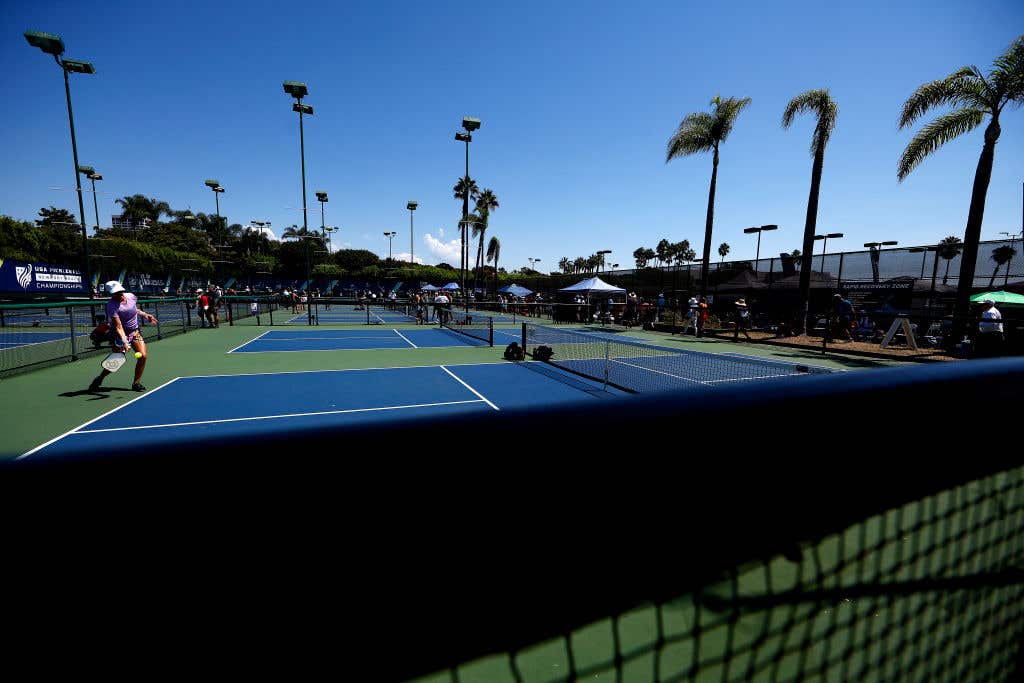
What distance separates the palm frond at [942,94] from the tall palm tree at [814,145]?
16.2ft

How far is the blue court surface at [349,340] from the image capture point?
1792 centimetres

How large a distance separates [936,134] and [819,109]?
622 cm

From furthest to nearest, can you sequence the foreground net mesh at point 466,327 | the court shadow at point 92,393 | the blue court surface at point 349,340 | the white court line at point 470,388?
the foreground net mesh at point 466,327 → the blue court surface at point 349,340 → the court shadow at point 92,393 → the white court line at point 470,388

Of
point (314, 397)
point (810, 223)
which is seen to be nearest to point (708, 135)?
point (810, 223)

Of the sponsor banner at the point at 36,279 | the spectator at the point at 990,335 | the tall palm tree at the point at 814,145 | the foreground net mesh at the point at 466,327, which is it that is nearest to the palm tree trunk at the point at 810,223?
the tall palm tree at the point at 814,145

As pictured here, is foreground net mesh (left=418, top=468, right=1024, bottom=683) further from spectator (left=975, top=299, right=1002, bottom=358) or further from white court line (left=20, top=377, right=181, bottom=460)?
spectator (left=975, top=299, right=1002, bottom=358)

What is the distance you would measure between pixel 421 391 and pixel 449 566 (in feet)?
33.6

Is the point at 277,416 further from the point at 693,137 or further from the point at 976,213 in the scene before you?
the point at 693,137

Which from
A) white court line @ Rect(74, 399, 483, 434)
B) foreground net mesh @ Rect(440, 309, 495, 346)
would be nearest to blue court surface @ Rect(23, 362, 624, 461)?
white court line @ Rect(74, 399, 483, 434)

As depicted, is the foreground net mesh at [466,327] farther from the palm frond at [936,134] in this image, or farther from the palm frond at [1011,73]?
the palm frond at [1011,73]

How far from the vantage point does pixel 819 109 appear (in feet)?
74.4

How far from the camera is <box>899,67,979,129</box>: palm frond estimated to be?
16625 mm

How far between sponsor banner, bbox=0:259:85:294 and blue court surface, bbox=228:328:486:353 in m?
19.8

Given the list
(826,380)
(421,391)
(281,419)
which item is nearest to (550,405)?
(826,380)
